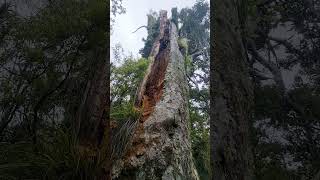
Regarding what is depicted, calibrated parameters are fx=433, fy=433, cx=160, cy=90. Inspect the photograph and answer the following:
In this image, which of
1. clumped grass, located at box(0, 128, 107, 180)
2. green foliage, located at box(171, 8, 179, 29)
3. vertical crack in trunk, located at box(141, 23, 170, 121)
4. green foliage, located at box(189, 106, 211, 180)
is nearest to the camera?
clumped grass, located at box(0, 128, 107, 180)

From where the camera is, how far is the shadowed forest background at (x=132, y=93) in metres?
1.79

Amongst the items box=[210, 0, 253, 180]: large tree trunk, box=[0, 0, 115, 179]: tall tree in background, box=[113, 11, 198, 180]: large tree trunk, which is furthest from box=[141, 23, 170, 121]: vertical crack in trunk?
box=[210, 0, 253, 180]: large tree trunk

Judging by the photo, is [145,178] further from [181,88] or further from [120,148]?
[181,88]

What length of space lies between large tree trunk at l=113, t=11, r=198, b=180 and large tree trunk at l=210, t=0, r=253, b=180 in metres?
0.41

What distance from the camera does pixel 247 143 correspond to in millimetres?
1788

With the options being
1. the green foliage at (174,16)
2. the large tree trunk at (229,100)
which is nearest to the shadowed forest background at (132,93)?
the large tree trunk at (229,100)

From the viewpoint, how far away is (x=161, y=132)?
2330 mm

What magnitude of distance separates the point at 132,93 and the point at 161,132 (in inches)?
22.3

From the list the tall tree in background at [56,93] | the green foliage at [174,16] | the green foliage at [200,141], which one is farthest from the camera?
the green foliage at [174,16]

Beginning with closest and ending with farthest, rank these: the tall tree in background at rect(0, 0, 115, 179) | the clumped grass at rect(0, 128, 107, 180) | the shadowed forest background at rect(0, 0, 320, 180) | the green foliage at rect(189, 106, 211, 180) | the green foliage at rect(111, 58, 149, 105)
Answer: the shadowed forest background at rect(0, 0, 320, 180), the clumped grass at rect(0, 128, 107, 180), the tall tree in background at rect(0, 0, 115, 179), the green foliage at rect(189, 106, 211, 180), the green foliage at rect(111, 58, 149, 105)

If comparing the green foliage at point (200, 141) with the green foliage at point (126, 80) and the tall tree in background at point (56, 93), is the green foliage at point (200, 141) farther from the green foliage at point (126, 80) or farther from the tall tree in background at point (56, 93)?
the tall tree in background at point (56, 93)

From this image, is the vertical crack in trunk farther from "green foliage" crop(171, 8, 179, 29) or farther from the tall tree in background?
"green foliage" crop(171, 8, 179, 29)

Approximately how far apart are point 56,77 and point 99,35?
15.8 inches

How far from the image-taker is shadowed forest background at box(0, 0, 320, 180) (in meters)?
1.79
